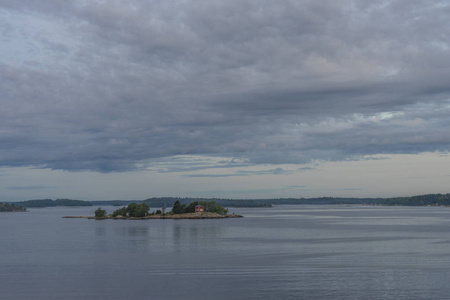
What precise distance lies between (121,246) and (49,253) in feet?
46.3

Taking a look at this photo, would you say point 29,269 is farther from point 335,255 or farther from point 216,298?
point 335,255

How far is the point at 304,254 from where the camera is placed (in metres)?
70.2

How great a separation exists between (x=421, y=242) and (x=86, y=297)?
66796 mm

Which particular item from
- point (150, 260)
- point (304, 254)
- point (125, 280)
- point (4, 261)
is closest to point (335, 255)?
point (304, 254)

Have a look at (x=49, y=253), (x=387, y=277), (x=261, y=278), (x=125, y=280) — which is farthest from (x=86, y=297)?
(x=49, y=253)

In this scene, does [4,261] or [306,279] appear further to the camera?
[4,261]

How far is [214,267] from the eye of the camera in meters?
58.2

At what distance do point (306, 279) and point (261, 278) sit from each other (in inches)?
176

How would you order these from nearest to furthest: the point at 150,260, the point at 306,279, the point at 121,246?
the point at 306,279 < the point at 150,260 < the point at 121,246

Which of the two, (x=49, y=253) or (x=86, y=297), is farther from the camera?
(x=49, y=253)

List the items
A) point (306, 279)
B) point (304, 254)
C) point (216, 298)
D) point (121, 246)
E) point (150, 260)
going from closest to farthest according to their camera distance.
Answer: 1. point (216, 298)
2. point (306, 279)
3. point (150, 260)
4. point (304, 254)
5. point (121, 246)

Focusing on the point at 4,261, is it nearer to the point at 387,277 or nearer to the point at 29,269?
the point at 29,269

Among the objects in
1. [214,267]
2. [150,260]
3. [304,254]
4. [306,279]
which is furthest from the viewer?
[304,254]

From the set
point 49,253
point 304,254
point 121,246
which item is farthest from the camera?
point 121,246
